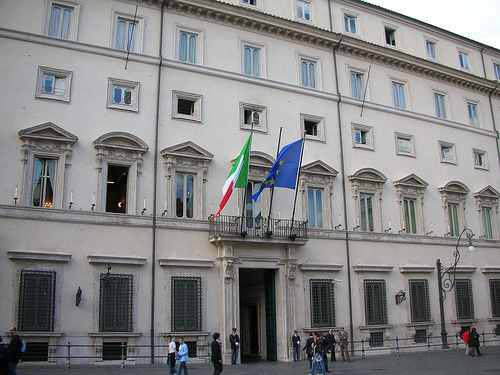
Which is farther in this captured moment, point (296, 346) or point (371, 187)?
point (371, 187)

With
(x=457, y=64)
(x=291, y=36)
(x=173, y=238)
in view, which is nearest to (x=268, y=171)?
(x=173, y=238)

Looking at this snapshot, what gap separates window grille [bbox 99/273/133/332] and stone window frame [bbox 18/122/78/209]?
3746 millimetres

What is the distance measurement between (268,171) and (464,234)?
559 inches

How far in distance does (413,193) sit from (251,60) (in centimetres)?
1206

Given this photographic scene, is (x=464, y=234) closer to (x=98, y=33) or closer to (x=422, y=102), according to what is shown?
(x=422, y=102)

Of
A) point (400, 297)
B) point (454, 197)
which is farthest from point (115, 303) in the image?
point (454, 197)

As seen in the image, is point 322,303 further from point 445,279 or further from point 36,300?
point 36,300

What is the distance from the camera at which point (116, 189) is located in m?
23.7

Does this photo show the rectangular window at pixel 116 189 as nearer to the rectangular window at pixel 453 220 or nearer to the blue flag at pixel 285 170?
the blue flag at pixel 285 170

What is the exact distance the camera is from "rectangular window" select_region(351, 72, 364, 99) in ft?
102

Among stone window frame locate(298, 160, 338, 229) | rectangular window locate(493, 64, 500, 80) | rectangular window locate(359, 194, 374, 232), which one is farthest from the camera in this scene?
rectangular window locate(493, 64, 500, 80)

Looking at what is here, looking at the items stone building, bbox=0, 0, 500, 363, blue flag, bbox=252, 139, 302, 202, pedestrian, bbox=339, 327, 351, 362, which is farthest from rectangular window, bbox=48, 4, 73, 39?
pedestrian, bbox=339, 327, 351, 362

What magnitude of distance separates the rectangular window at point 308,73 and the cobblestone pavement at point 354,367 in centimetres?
1448

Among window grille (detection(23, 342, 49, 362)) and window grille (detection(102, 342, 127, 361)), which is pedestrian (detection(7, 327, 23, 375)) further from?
window grille (detection(102, 342, 127, 361))
